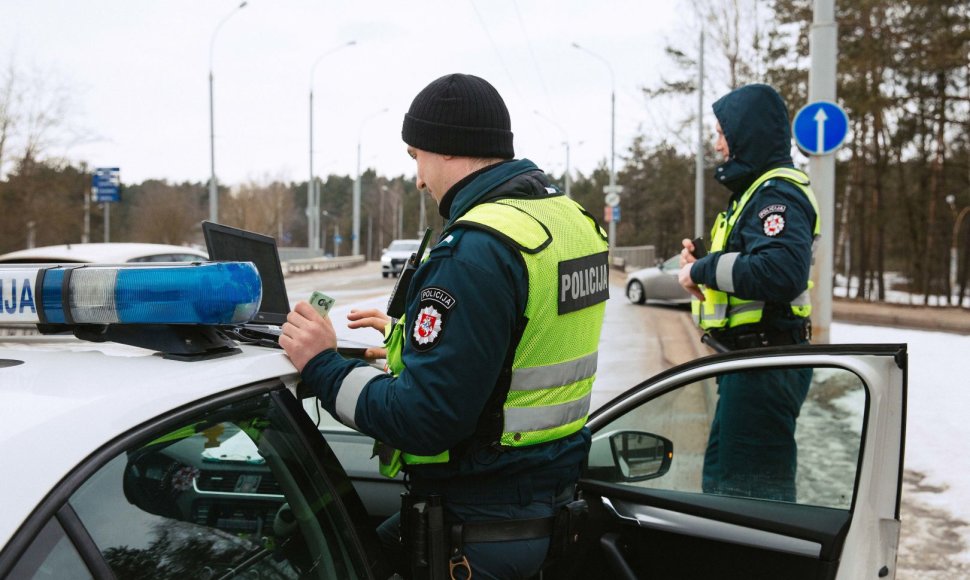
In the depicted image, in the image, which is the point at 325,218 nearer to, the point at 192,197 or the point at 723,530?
the point at 192,197

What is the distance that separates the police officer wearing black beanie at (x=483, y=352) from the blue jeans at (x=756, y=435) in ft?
2.40

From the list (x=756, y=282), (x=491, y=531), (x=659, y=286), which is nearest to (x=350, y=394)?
(x=491, y=531)

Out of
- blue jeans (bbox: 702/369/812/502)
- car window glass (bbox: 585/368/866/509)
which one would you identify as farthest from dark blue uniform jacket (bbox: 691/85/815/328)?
blue jeans (bbox: 702/369/812/502)

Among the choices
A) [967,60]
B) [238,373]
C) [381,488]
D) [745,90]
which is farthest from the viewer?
[967,60]

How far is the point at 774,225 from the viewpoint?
10.2ft

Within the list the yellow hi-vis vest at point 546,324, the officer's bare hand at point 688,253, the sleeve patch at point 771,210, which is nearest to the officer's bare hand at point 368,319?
the yellow hi-vis vest at point 546,324

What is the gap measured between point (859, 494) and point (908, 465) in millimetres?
4228

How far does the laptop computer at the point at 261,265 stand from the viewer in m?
2.02

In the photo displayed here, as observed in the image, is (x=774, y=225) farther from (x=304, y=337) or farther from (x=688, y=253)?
(x=304, y=337)

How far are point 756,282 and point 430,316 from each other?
1.80 metres

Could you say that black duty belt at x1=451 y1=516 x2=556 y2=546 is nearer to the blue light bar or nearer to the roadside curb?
the blue light bar

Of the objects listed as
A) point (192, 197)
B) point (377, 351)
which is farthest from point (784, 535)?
point (192, 197)

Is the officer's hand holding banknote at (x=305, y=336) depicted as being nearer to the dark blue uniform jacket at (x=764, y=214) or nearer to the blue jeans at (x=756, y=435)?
the blue jeans at (x=756, y=435)

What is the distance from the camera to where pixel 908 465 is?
5773 mm
